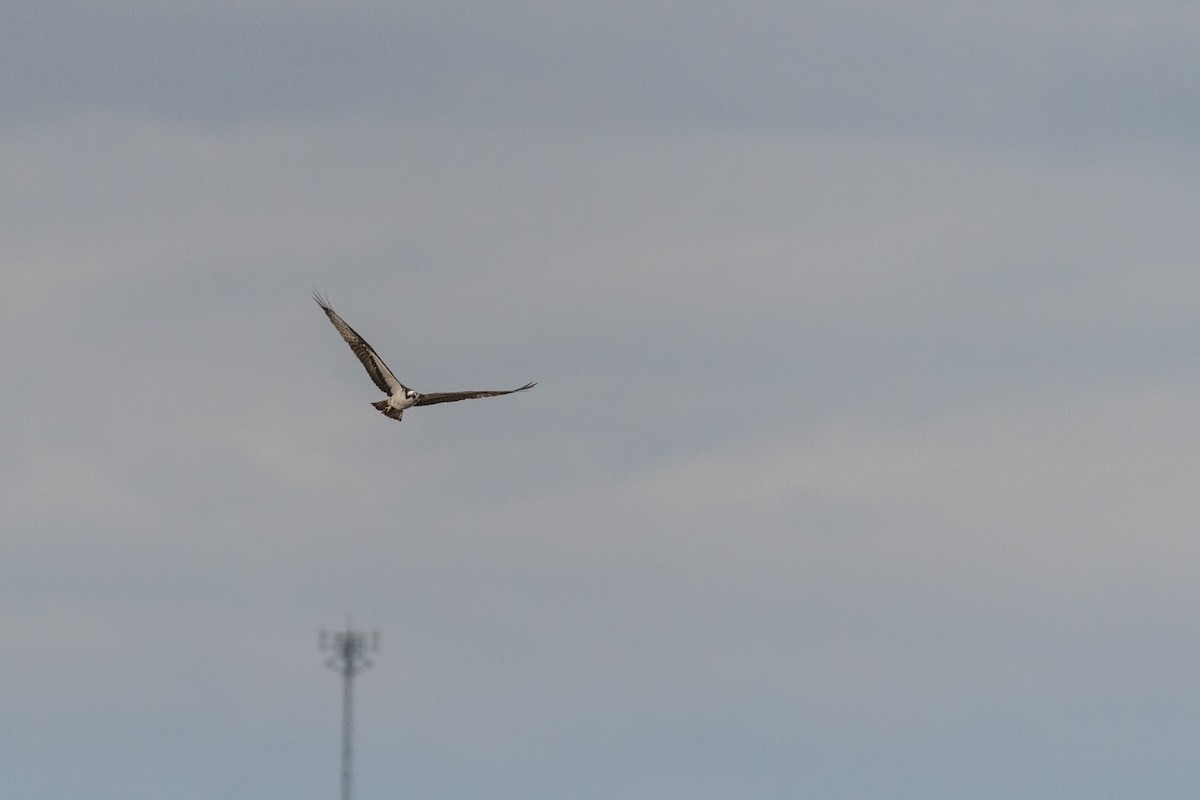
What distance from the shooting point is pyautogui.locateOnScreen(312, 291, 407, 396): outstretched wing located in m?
127

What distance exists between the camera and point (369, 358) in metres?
129

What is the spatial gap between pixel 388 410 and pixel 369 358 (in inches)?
122

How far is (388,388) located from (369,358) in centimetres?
293

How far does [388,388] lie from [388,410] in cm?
95

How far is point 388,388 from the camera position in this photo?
5182 inches

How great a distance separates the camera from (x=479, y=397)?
127312mm

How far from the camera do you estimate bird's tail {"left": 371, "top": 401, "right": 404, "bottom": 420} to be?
131 metres

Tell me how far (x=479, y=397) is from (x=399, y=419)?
198 inches

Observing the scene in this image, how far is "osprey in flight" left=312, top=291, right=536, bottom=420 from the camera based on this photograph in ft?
418

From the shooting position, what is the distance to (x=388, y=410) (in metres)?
131

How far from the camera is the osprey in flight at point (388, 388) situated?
128 meters

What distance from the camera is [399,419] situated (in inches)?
5157

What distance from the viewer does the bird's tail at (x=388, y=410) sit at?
429ft

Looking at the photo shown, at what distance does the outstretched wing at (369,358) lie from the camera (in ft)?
415
